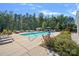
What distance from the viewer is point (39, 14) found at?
448cm

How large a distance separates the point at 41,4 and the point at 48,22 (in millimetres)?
336

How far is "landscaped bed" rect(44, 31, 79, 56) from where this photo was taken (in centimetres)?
441

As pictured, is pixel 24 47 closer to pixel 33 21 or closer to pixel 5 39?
pixel 5 39

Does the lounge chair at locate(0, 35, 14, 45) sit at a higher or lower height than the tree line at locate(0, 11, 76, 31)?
lower

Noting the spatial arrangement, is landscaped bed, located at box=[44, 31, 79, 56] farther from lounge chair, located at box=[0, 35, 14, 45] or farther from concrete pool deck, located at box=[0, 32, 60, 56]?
lounge chair, located at box=[0, 35, 14, 45]

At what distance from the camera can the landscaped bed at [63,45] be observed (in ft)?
14.5

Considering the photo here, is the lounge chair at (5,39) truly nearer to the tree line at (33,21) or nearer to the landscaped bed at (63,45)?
the tree line at (33,21)

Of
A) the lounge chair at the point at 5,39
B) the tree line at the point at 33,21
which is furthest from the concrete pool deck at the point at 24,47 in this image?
the tree line at the point at 33,21

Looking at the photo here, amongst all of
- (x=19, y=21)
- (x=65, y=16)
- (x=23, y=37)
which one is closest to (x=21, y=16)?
(x=19, y=21)

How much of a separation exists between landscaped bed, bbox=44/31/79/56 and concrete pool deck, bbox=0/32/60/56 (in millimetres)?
101

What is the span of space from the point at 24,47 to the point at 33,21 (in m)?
0.48

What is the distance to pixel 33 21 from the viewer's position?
177 inches

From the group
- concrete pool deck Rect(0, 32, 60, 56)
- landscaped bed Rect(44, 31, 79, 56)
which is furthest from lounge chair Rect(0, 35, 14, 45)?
landscaped bed Rect(44, 31, 79, 56)

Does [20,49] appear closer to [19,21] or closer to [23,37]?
[23,37]
